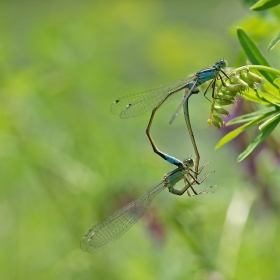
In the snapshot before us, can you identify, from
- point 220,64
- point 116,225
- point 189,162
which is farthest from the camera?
point 116,225

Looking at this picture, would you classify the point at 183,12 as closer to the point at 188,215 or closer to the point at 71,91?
the point at 71,91

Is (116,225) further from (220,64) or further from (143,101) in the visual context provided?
(220,64)

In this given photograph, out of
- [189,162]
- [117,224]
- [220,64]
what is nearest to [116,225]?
[117,224]

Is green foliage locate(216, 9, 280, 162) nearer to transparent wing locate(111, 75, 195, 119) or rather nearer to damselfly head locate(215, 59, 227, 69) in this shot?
damselfly head locate(215, 59, 227, 69)

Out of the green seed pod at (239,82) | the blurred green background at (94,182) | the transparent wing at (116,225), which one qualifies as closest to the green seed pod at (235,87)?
the green seed pod at (239,82)

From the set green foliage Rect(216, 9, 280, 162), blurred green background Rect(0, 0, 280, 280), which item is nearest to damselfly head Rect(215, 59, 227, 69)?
green foliage Rect(216, 9, 280, 162)
